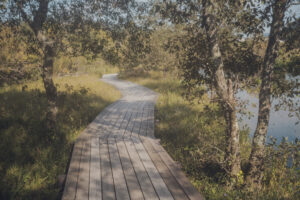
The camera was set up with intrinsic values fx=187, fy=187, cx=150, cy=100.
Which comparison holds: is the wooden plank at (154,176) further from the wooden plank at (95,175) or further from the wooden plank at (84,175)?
the wooden plank at (84,175)

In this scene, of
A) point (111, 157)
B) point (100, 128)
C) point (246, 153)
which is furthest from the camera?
point (100, 128)

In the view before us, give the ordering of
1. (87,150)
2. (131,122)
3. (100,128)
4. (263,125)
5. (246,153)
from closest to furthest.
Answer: (263,125) → (87,150) → (246,153) → (100,128) → (131,122)

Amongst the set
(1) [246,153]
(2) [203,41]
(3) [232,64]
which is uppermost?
(2) [203,41]

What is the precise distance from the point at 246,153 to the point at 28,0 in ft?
23.3

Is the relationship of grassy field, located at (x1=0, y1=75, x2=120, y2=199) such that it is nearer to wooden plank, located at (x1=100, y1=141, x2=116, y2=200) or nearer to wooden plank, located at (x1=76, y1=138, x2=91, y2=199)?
wooden plank, located at (x1=76, y1=138, x2=91, y2=199)

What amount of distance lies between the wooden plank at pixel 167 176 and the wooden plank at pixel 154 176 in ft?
0.25

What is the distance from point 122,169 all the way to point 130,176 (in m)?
0.32

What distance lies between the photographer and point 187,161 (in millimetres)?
4938

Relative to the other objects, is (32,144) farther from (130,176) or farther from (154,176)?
(154,176)

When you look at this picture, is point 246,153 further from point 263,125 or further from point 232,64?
point 232,64

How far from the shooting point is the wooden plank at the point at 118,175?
10.7 ft

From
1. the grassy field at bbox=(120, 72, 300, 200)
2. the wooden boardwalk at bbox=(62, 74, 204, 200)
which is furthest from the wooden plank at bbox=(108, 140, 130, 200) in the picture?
the grassy field at bbox=(120, 72, 300, 200)

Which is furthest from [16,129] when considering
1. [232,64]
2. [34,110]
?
[232,64]

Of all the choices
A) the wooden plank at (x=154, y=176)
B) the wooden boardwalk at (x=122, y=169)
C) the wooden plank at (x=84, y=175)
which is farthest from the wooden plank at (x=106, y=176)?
the wooden plank at (x=154, y=176)
